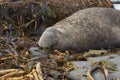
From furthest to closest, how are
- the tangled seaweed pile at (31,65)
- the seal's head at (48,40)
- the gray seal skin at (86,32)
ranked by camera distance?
the gray seal skin at (86,32), the seal's head at (48,40), the tangled seaweed pile at (31,65)

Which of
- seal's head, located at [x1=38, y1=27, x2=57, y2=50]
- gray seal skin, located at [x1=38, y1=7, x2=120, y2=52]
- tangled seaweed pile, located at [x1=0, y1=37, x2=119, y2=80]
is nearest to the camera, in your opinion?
tangled seaweed pile, located at [x1=0, y1=37, x2=119, y2=80]

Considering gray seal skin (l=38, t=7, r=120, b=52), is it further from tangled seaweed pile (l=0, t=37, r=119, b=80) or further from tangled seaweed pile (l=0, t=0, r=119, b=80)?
tangled seaweed pile (l=0, t=37, r=119, b=80)

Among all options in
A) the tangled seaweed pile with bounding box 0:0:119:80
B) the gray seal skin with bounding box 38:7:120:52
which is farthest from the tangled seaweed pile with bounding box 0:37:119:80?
the gray seal skin with bounding box 38:7:120:52

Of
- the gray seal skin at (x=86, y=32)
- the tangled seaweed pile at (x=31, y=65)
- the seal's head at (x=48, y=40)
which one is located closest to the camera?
the tangled seaweed pile at (x=31, y=65)

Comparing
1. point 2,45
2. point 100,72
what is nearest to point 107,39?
point 2,45

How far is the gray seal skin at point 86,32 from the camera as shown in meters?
5.27

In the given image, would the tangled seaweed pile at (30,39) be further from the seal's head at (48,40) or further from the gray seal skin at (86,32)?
the gray seal skin at (86,32)

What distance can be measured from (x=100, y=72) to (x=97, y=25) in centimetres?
220

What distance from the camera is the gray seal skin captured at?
5270 millimetres

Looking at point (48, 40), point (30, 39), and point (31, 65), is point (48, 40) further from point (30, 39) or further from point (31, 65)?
point (31, 65)

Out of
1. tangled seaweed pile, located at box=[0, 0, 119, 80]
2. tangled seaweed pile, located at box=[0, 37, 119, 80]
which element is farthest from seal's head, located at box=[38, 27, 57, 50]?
tangled seaweed pile, located at box=[0, 37, 119, 80]

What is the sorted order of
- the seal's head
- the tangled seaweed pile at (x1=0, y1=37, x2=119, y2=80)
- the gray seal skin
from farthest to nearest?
the gray seal skin < the seal's head < the tangled seaweed pile at (x1=0, y1=37, x2=119, y2=80)

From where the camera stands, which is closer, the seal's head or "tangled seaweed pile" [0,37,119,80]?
"tangled seaweed pile" [0,37,119,80]

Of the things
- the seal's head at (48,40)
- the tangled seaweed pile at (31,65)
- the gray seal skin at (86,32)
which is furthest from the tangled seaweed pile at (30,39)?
the gray seal skin at (86,32)
